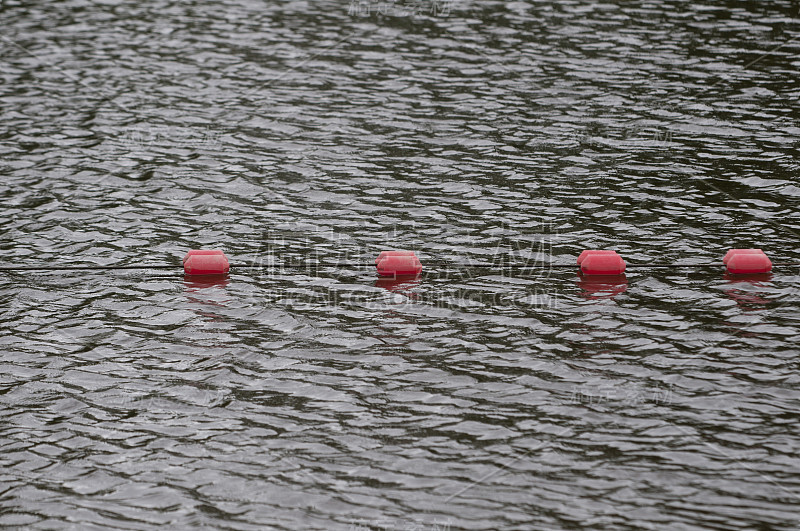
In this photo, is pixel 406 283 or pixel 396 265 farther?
pixel 396 265

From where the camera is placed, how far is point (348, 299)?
12648 mm

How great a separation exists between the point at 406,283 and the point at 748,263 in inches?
174

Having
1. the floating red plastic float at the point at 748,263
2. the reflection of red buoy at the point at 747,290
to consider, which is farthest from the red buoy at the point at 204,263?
the floating red plastic float at the point at 748,263

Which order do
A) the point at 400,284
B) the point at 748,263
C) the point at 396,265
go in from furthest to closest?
the point at 396,265, the point at 400,284, the point at 748,263

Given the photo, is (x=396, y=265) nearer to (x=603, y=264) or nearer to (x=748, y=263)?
(x=603, y=264)

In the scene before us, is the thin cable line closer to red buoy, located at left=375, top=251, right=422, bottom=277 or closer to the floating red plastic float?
the floating red plastic float

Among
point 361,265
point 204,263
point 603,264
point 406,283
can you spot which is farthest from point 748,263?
point 204,263

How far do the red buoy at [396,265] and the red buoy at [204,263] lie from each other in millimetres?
2103

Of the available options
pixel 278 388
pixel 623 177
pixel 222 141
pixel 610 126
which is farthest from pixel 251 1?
pixel 278 388

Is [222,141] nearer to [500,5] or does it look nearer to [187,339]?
[187,339]

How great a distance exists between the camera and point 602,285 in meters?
12.8

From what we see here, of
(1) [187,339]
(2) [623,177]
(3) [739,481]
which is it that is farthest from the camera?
(2) [623,177]

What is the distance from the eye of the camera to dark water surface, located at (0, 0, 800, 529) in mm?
8672

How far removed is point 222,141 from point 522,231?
6763 millimetres
